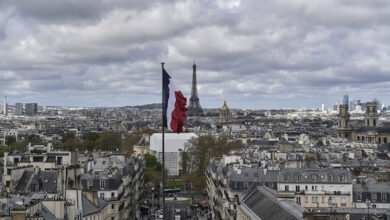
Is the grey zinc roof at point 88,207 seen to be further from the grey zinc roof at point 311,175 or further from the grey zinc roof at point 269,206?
the grey zinc roof at point 311,175

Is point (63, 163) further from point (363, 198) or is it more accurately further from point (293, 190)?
point (363, 198)

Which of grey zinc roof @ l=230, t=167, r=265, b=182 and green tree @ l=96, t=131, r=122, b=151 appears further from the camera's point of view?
green tree @ l=96, t=131, r=122, b=151

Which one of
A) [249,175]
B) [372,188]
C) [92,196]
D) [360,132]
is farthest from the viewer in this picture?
[360,132]

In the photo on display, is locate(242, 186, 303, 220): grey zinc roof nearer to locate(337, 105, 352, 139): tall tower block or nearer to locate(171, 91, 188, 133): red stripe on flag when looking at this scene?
locate(171, 91, 188, 133): red stripe on flag

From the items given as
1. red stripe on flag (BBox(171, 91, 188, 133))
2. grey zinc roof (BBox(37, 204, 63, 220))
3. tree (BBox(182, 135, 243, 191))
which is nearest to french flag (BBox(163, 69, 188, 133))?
red stripe on flag (BBox(171, 91, 188, 133))

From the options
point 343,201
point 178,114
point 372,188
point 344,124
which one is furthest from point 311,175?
point 344,124

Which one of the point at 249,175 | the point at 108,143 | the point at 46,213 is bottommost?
the point at 108,143

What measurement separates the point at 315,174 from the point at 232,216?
705 cm

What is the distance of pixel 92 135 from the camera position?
165 metres

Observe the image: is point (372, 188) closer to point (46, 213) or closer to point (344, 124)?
point (46, 213)

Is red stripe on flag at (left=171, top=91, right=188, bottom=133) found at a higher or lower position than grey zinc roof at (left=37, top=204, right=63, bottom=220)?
higher

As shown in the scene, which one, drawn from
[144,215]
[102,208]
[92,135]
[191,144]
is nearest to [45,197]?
→ [102,208]

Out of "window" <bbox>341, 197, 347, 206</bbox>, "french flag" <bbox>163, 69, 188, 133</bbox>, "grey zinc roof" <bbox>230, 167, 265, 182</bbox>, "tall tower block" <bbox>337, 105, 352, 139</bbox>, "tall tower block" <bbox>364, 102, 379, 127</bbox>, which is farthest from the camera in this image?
"tall tower block" <bbox>364, 102, 379, 127</bbox>

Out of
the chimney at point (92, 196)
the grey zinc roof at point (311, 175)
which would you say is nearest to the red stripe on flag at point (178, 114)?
the chimney at point (92, 196)
